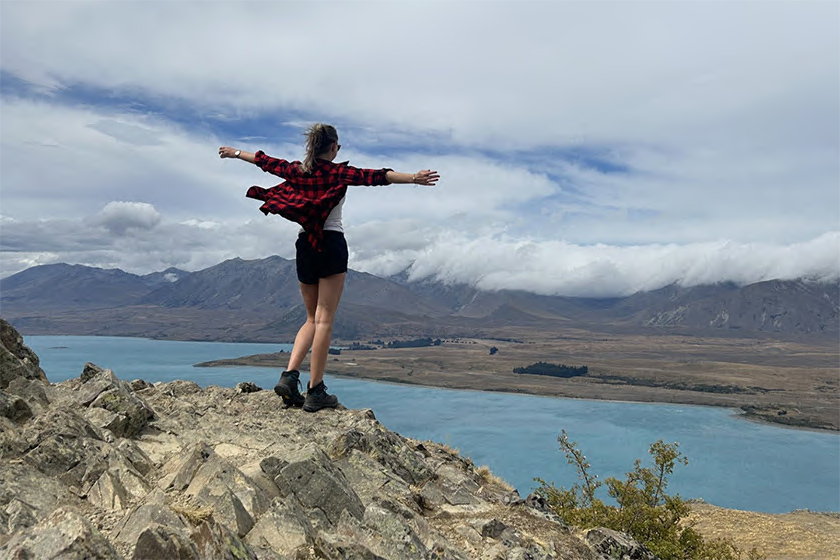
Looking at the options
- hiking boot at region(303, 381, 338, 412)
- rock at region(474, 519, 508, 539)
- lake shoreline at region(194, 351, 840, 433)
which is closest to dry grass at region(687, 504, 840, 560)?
rock at region(474, 519, 508, 539)

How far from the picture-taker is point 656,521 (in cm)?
1350

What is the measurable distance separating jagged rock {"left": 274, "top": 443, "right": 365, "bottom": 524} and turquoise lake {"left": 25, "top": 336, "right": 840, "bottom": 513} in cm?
5653

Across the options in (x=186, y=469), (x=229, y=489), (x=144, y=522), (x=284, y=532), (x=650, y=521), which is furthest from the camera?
(x=650, y=521)

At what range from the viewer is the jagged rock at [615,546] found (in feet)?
24.5

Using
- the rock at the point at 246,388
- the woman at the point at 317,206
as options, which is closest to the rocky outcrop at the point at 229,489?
the rock at the point at 246,388

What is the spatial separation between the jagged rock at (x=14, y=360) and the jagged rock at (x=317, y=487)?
4277 millimetres

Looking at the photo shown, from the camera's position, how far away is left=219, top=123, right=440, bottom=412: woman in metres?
6.95

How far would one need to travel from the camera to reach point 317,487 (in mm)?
5570

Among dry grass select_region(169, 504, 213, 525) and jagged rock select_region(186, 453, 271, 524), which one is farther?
jagged rock select_region(186, 453, 271, 524)

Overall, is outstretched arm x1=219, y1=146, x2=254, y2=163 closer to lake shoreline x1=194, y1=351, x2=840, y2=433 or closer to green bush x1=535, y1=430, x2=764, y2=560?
green bush x1=535, y1=430, x2=764, y2=560

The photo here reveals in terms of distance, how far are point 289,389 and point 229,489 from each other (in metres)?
3.59

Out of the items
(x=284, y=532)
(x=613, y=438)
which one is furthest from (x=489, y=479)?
(x=613, y=438)

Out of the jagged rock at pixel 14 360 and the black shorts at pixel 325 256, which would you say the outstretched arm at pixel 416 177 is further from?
the jagged rock at pixel 14 360

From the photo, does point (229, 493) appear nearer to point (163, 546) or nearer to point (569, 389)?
point (163, 546)
